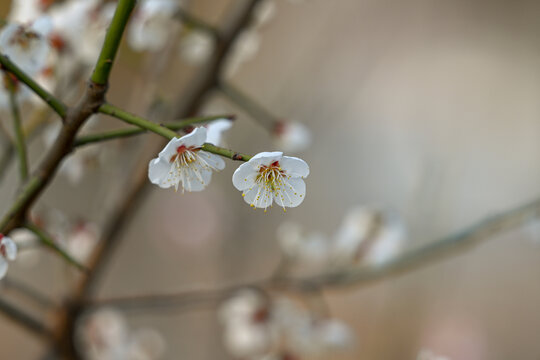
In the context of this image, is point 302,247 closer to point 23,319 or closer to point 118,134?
point 23,319

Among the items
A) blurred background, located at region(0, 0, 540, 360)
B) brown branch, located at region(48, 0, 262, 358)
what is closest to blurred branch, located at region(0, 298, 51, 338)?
brown branch, located at region(48, 0, 262, 358)

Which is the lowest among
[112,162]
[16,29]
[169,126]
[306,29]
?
[169,126]

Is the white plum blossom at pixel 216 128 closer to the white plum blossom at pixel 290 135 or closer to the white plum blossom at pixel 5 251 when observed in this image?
the white plum blossom at pixel 5 251

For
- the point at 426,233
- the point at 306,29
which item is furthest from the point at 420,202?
the point at 306,29

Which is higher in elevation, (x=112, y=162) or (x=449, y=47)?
(x=449, y=47)

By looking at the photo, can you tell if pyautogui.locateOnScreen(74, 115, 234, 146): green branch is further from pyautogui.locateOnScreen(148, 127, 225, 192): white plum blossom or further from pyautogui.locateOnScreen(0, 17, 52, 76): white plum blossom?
pyautogui.locateOnScreen(0, 17, 52, 76): white plum blossom

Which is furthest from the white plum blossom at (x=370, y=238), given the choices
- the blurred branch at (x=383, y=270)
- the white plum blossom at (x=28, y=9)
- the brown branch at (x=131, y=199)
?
the white plum blossom at (x=28, y=9)

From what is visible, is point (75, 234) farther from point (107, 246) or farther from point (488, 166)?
point (488, 166)
